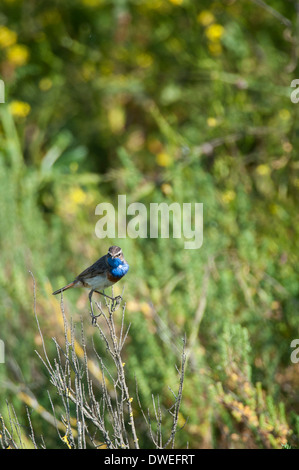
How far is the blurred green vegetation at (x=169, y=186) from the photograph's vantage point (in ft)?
10.5

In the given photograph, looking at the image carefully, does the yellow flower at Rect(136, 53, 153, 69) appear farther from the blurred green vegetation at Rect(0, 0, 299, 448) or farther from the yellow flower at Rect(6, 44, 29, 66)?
the yellow flower at Rect(6, 44, 29, 66)

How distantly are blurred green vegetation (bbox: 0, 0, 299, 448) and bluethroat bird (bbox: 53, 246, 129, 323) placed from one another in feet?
1.84

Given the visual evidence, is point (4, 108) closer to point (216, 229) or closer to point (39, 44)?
point (39, 44)

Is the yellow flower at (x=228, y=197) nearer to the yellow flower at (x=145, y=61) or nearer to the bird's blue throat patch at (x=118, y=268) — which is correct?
the bird's blue throat patch at (x=118, y=268)

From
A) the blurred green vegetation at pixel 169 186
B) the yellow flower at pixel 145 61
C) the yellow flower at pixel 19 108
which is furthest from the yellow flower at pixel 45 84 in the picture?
the yellow flower at pixel 145 61

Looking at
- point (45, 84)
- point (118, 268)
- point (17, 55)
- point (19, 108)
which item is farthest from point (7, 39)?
point (118, 268)

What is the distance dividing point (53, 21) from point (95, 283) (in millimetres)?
3949

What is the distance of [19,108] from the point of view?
17.7ft

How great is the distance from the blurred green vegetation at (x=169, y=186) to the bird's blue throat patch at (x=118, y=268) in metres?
0.56

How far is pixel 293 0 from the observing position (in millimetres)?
4430

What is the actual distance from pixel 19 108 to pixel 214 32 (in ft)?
5.62

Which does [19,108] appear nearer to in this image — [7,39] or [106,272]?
[7,39]

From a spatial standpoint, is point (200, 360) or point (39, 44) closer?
point (200, 360)

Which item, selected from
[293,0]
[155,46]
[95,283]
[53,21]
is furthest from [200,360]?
[53,21]
